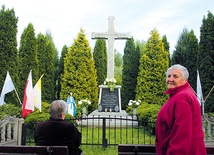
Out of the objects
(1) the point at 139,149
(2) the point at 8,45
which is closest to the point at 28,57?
(2) the point at 8,45

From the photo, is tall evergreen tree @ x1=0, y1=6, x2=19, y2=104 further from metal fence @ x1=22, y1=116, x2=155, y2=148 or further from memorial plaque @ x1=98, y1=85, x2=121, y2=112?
metal fence @ x1=22, y1=116, x2=155, y2=148

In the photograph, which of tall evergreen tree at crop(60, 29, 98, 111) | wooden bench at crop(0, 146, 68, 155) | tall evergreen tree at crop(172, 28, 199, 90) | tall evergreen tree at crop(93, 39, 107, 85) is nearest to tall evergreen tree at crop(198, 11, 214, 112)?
tall evergreen tree at crop(172, 28, 199, 90)

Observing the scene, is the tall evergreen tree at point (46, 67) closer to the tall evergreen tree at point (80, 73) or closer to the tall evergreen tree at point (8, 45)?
the tall evergreen tree at point (80, 73)

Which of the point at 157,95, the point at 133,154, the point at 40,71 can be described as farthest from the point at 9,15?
the point at 133,154

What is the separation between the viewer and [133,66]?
65.6 ft

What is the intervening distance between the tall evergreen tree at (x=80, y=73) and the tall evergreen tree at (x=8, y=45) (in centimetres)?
406

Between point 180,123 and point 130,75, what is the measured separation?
17.7 meters

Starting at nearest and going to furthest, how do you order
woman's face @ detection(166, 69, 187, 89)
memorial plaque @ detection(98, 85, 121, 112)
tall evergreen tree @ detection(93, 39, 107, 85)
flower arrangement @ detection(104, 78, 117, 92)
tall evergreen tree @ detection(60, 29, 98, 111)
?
woman's face @ detection(166, 69, 187, 89)
memorial plaque @ detection(98, 85, 121, 112)
flower arrangement @ detection(104, 78, 117, 92)
tall evergreen tree @ detection(60, 29, 98, 111)
tall evergreen tree @ detection(93, 39, 107, 85)

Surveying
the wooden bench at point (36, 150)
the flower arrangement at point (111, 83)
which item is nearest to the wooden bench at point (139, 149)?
the wooden bench at point (36, 150)

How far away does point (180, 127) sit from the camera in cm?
229

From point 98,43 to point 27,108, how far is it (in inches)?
543

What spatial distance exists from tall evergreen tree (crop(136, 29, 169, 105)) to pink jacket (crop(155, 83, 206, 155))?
600 inches

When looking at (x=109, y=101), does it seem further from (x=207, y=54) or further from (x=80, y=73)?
(x=207, y=54)

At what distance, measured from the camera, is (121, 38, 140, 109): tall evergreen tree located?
64.7ft
